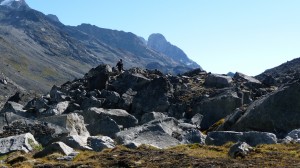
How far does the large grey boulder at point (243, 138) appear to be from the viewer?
95.7ft

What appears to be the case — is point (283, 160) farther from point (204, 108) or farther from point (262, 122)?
point (204, 108)

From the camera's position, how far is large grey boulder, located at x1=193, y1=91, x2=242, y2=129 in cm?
4938

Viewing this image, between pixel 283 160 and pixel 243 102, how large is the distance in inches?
1180

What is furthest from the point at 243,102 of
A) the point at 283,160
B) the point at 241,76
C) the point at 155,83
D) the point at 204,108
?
the point at 283,160

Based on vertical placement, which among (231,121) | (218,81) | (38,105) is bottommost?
(38,105)

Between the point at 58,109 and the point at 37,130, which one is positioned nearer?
the point at 37,130

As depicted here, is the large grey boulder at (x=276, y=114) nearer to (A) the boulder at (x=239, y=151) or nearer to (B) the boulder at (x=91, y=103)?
(A) the boulder at (x=239, y=151)

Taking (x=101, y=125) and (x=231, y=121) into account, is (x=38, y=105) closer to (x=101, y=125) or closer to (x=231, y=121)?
(x=101, y=125)

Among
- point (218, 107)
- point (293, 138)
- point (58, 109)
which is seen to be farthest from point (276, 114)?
point (58, 109)

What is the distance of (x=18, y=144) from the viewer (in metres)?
33.5

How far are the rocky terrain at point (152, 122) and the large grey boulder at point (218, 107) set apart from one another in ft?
0.39

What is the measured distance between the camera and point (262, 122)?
37.8m

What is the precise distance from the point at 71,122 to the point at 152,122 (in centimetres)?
833

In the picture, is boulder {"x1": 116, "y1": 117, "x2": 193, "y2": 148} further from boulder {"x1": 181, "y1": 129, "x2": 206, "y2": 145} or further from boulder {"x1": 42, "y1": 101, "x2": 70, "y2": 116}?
boulder {"x1": 42, "y1": 101, "x2": 70, "y2": 116}
